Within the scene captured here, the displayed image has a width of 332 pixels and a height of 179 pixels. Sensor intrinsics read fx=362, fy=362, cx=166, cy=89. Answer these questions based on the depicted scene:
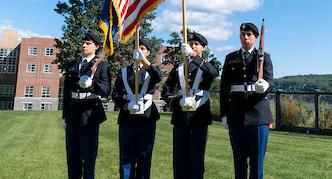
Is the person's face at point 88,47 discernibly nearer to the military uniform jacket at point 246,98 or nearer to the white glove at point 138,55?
the white glove at point 138,55

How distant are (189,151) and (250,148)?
0.87 metres

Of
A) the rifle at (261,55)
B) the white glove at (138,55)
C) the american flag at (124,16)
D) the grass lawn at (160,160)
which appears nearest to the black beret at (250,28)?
the rifle at (261,55)

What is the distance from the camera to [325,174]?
759 centimetres

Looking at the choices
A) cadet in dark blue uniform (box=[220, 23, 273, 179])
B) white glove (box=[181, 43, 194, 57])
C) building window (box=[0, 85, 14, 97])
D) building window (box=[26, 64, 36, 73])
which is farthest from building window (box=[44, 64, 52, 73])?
cadet in dark blue uniform (box=[220, 23, 273, 179])

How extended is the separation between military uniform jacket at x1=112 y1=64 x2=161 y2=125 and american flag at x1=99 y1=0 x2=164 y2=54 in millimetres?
501

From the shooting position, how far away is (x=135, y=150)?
5.22 m

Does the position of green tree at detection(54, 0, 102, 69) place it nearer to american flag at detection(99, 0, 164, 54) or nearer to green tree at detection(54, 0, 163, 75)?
green tree at detection(54, 0, 163, 75)

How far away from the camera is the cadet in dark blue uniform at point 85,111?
5.12 metres

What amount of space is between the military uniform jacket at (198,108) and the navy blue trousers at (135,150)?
0.48 metres

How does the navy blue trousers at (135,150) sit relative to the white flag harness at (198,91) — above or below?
below

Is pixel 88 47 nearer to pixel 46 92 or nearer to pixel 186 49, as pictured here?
pixel 186 49

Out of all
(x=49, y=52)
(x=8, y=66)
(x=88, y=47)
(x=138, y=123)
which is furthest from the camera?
(x=8, y=66)

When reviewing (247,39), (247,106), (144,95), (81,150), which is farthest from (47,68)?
(247,106)

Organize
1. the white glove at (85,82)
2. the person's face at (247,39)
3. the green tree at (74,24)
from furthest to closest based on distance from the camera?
the green tree at (74,24), the white glove at (85,82), the person's face at (247,39)
